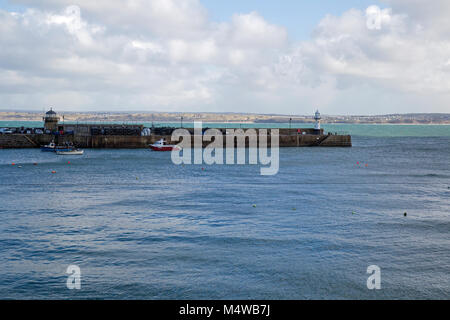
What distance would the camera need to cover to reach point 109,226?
28.4 m

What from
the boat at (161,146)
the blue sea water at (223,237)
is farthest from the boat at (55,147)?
the blue sea water at (223,237)

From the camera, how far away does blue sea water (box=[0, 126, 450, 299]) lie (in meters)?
18.8

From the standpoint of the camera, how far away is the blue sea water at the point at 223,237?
18.8 metres

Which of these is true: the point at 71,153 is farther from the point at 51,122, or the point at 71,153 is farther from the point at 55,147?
the point at 51,122

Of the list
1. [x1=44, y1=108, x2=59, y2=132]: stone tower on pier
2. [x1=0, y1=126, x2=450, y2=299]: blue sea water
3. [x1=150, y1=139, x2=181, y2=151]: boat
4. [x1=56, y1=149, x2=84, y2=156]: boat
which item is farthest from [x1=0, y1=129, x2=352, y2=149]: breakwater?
[x1=0, y1=126, x2=450, y2=299]: blue sea water

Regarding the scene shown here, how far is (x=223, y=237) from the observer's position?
1016 inches

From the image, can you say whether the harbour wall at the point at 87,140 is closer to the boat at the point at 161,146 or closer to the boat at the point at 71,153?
the boat at the point at 161,146

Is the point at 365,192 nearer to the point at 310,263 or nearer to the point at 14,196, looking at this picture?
the point at 310,263

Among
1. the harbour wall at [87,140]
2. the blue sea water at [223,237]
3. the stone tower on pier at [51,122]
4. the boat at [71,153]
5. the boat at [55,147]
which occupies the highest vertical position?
the stone tower on pier at [51,122]

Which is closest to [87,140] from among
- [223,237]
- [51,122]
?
[51,122]

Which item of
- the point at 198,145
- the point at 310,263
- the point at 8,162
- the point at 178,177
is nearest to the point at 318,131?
the point at 198,145

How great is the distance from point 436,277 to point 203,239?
1188cm

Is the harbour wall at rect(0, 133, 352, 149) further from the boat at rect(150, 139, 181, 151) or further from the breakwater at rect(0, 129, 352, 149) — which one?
the boat at rect(150, 139, 181, 151)

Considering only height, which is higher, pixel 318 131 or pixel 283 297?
pixel 318 131
